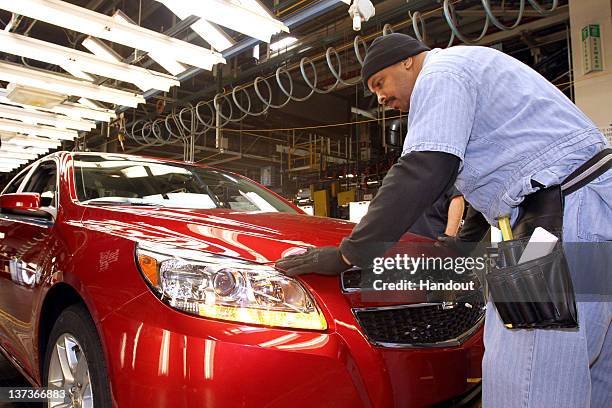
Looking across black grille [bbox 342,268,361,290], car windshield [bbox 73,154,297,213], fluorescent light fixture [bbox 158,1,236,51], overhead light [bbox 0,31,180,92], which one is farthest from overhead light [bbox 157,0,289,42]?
black grille [bbox 342,268,361,290]

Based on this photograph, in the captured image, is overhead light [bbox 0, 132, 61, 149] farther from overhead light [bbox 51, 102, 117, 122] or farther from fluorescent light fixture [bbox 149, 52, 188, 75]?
fluorescent light fixture [bbox 149, 52, 188, 75]

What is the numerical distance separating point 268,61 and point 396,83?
4831 millimetres

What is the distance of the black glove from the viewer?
127cm

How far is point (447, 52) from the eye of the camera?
1.26 meters

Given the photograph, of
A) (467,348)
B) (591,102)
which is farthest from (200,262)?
(591,102)

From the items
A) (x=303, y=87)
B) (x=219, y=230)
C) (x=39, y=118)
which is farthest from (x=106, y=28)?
(x=303, y=87)

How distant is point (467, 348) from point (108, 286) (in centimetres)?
110

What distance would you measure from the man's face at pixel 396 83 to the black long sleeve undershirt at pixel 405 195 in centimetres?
34

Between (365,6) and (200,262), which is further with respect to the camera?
(365,6)

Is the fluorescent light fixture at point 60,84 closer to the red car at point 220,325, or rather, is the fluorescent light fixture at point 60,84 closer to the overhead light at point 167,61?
the overhead light at point 167,61

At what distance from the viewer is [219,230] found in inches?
62.7

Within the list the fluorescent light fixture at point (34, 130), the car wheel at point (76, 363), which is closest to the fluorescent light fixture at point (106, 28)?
the car wheel at point (76, 363)

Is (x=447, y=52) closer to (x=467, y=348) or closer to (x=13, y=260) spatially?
(x=467, y=348)

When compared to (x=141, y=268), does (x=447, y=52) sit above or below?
above
